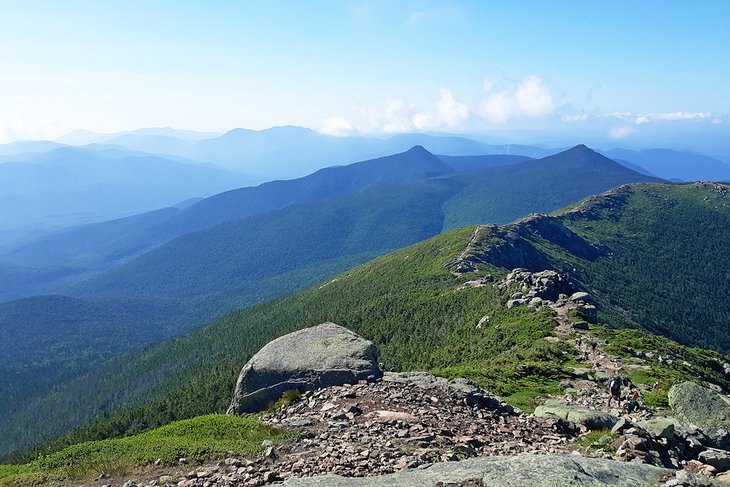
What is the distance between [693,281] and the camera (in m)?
174

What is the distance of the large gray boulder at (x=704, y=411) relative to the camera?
25.8m

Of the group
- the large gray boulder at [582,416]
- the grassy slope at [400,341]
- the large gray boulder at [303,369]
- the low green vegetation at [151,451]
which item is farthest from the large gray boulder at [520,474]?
the grassy slope at [400,341]

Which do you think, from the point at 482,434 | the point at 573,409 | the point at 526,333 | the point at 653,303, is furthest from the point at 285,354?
the point at 653,303

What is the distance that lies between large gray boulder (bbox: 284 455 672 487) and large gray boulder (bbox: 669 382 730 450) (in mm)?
10958

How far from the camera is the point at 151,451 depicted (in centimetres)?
2075

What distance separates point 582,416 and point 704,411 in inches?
333

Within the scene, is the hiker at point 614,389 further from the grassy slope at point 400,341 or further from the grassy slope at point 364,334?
the grassy slope at point 364,334

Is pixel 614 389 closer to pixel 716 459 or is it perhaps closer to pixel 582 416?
pixel 582 416

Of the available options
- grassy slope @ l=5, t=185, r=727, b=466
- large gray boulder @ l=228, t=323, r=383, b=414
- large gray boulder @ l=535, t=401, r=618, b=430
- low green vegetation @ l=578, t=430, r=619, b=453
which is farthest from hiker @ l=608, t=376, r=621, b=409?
large gray boulder @ l=228, t=323, r=383, b=414

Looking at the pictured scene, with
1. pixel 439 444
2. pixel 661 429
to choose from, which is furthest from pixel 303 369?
pixel 661 429

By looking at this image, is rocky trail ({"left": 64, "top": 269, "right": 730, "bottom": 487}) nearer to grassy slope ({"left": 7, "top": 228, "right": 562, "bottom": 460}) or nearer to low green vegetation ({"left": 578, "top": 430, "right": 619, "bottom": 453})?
low green vegetation ({"left": 578, "top": 430, "right": 619, "bottom": 453})

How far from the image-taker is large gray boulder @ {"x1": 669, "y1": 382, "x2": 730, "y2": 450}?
25778mm

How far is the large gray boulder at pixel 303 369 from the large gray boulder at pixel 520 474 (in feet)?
45.8

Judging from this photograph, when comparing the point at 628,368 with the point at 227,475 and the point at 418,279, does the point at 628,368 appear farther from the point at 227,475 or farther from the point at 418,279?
the point at 418,279
